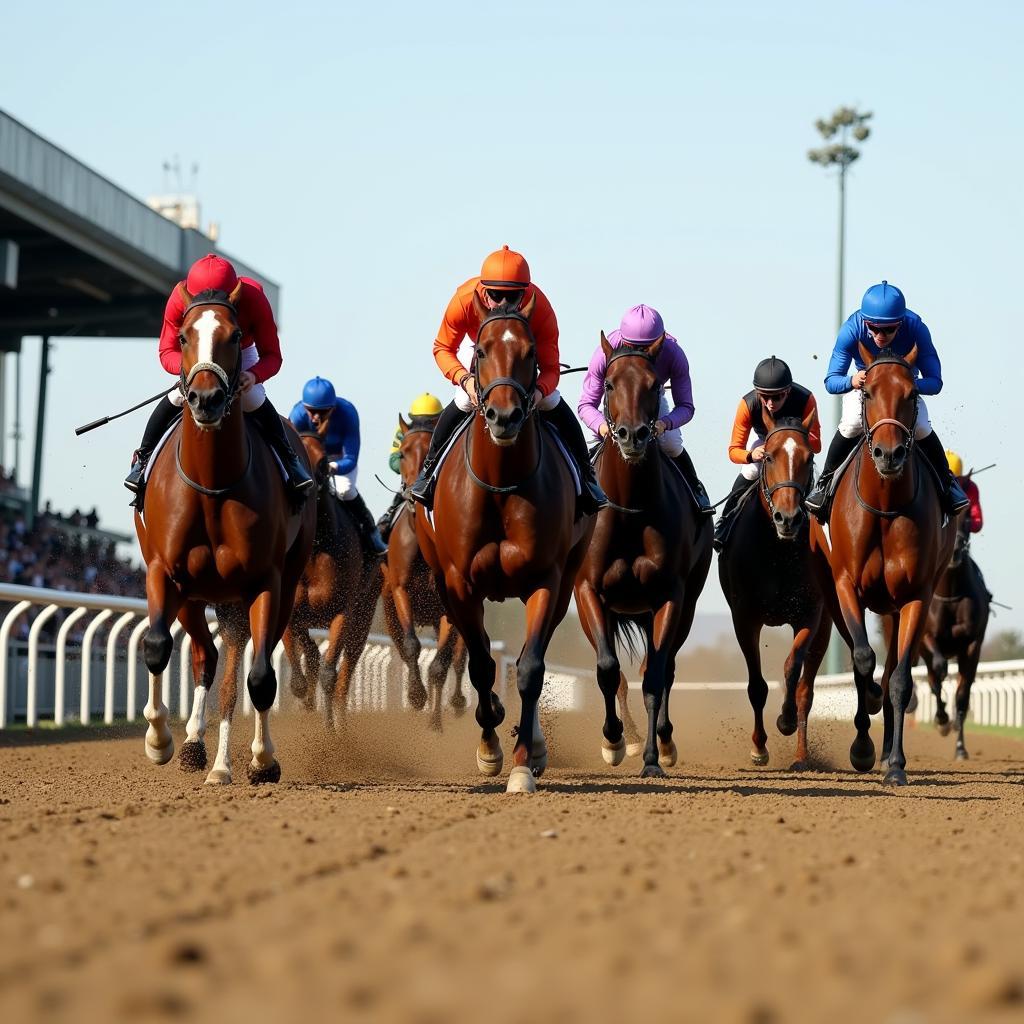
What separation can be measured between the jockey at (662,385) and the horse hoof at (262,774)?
2912 millimetres

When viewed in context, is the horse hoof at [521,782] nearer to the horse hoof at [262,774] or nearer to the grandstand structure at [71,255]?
the horse hoof at [262,774]

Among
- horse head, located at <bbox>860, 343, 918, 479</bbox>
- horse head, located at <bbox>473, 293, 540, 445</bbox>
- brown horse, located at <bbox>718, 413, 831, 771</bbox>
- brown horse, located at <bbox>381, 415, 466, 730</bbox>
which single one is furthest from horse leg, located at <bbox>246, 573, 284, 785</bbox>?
brown horse, located at <bbox>381, 415, 466, 730</bbox>

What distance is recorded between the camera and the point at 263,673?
8.57 meters

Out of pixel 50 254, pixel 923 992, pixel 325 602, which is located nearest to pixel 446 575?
pixel 325 602

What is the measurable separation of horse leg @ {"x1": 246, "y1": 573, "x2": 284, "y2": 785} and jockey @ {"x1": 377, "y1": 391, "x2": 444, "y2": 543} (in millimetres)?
5837

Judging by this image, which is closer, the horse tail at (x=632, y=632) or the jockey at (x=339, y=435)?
the horse tail at (x=632, y=632)

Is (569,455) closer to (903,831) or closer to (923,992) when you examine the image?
(903,831)

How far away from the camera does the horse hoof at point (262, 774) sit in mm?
8812

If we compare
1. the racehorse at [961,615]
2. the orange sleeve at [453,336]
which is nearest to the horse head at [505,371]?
the orange sleeve at [453,336]

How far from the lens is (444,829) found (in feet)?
20.2

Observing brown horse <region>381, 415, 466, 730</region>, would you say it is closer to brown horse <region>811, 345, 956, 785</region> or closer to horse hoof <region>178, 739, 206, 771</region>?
brown horse <region>811, 345, 956, 785</region>

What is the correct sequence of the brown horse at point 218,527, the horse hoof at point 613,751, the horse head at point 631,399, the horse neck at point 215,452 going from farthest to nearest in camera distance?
the horse hoof at point 613,751, the horse head at point 631,399, the horse neck at point 215,452, the brown horse at point 218,527

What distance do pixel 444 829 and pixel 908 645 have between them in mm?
4200

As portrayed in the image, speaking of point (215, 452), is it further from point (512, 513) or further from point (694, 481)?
point (694, 481)
